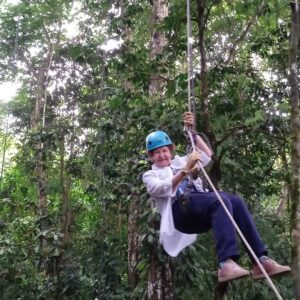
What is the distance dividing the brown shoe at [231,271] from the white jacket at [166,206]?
13.1 inches

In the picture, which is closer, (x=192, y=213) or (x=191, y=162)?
(x=191, y=162)

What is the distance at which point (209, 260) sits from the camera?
4723 mm

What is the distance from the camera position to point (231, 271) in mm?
2172

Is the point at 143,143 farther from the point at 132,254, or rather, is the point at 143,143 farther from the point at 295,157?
the point at 132,254

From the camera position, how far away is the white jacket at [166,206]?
244 centimetres

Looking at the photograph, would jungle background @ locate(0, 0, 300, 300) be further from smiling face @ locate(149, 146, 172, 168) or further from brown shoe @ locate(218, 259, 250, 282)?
smiling face @ locate(149, 146, 172, 168)

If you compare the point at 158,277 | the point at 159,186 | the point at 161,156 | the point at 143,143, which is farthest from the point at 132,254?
the point at 159,186

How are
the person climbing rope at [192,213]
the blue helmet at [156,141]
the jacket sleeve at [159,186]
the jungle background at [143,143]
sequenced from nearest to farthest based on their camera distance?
the person climbing rope at [192,213] < the jacket sleeve at [159,186] < the blue helmet at [156,141] < the jungle background at [143,143]

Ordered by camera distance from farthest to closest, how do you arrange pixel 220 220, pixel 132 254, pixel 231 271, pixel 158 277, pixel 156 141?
pixel 132 254
pixel 158 277
pixel 156 141
pixel 220 220
pixel 231 271

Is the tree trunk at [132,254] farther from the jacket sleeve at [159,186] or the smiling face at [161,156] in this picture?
the jacket sleeve at [159,186]

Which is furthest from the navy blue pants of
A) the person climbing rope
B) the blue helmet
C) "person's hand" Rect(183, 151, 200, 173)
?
the blue helmet

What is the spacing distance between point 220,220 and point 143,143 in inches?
68.4

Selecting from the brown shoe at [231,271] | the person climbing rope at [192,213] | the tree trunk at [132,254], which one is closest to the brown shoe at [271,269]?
the person climbing rope at [192,213]

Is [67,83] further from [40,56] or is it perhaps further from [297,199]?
[297,199]
